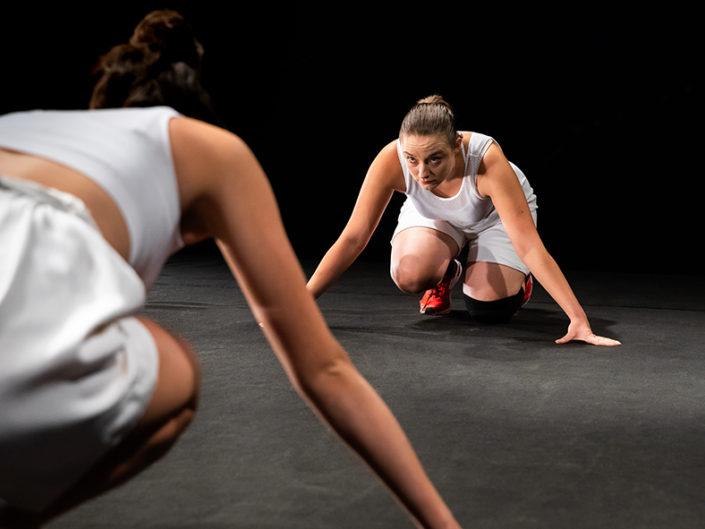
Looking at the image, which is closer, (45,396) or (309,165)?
(45,396)

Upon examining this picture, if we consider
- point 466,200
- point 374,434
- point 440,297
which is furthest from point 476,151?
point 374,434

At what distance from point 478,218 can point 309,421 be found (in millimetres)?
1269

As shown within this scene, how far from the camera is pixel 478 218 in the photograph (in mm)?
2582

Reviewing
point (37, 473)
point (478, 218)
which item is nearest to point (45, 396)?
point (37, 473)

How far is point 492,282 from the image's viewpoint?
101 inches

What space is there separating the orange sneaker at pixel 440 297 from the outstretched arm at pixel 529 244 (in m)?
0.51

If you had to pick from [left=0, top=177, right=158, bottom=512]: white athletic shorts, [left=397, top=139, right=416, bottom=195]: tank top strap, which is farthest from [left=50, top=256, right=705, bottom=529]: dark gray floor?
[left=0, top=177, right=158, bottom=512]: white athletic shorts

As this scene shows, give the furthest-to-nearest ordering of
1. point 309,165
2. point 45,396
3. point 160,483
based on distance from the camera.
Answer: point 309,165 < point 160,483 < point 45,396

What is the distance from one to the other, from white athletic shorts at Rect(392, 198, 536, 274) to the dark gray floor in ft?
0.71

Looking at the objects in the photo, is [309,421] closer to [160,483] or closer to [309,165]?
[160,483]

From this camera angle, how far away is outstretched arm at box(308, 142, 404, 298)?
227 centimetres

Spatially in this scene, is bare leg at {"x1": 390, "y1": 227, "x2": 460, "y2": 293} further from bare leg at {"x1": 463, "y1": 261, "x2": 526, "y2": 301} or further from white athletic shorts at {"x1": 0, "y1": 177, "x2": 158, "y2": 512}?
white athletic shorts at {"x1": 0, "y1": 177, "x2": 158, "y2": 512}

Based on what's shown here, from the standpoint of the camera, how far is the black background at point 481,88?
4.32m

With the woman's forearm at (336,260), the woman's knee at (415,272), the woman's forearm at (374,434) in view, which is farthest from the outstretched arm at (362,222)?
the woman's forearm at (374,434)
